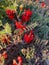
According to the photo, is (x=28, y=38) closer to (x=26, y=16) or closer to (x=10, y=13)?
(x=26, y=16)

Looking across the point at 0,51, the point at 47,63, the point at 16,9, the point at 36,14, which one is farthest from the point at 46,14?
the point at 0,51

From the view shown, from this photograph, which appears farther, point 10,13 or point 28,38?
point 10,13

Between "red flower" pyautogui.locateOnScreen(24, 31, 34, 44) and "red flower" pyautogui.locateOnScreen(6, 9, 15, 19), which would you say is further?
"red flower" pyautogui.locateOnScreen(6, 9, 15, 19)

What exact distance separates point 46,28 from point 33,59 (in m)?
0.68

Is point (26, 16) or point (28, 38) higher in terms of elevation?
point (26, 16)

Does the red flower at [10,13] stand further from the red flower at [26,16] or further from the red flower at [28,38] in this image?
the red flower at [28,38]

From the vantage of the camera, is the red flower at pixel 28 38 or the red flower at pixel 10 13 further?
the red flower at pixel 10 13

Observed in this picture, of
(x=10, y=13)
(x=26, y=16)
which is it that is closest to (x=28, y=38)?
(x=26, y=16)

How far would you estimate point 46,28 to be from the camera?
367 cm

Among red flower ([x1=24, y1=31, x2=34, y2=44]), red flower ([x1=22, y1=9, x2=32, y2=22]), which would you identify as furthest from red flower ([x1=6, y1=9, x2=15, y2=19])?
red flower ([x1=24, y1=31, x2=34, y2=44])

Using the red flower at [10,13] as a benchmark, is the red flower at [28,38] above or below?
below

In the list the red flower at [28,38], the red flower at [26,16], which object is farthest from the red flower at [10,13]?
the red flower at [28,38]

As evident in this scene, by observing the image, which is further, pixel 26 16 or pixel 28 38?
pixel 26 16

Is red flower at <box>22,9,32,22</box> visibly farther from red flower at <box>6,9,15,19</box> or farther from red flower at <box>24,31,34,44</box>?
red flower at <box>24,31,34,44</box>
